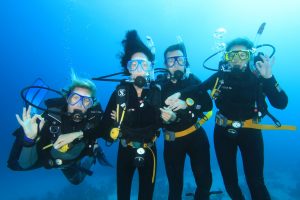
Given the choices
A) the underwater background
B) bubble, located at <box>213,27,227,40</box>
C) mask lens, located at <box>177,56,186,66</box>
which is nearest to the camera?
mask lens, located at <box>177,56,186,66</box>

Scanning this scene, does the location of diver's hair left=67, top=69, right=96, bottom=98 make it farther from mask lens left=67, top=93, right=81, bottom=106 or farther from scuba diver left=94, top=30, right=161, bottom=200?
scuba diver left=94, top=30, right=161, bottom=200

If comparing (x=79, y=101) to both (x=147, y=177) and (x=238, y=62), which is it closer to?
(x=147, y=177)

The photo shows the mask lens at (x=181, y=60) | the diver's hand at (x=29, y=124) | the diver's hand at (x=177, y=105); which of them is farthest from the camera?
the mask lens at (x=181, y=60)

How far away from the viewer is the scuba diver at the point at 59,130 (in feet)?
17.0

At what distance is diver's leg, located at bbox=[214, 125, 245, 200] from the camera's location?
523cm

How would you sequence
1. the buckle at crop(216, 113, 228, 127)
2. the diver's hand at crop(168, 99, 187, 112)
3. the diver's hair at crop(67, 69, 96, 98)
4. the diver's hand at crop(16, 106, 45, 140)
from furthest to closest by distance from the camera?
the diver's hair at crop(67, 69, 96, 98) < the buckle at crop(216, 113, 228, 127) < the diver's hand at crop(168, 99, 187, 112) < the diver's hand at crop(16, 106, 45, 140)

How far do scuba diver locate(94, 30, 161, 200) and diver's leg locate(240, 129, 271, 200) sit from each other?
5.86ft

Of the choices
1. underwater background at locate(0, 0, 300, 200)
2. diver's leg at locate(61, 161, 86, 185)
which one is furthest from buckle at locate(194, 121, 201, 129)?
underwater background at locate(0, 0, 300, 200)

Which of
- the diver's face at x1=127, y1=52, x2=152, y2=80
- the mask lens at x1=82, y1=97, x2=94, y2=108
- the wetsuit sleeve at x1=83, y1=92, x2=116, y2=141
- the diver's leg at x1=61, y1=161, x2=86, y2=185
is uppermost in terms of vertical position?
the diver's face at x1=127, y1=52, x2=152, y2=80

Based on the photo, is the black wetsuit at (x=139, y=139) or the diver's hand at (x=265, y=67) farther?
the black wetsuit at (x=139, y=139)

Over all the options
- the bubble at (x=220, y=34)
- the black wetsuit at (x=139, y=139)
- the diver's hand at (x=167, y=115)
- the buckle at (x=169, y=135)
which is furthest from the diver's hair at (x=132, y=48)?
the bubble at (x=220, y=34)

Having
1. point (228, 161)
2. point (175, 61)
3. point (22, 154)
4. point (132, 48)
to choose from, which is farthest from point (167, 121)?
point (22, 154)

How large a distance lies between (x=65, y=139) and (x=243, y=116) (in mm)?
3592

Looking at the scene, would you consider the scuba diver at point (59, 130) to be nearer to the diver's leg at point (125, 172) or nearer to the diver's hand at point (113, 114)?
the diver's hand at point (113, 114)
